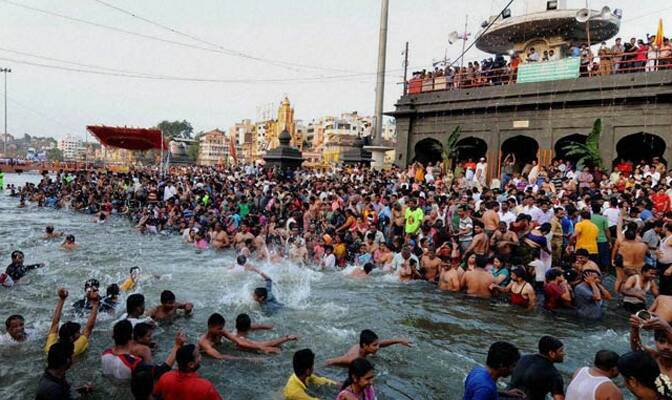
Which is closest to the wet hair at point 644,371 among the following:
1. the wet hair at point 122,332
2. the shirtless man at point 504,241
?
the wet hair at point 122,332

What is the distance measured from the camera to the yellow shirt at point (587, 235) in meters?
→ 9.70

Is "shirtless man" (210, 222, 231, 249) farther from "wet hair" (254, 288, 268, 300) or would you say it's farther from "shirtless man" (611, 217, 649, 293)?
"shirtless man" (611, 217, 649, 293)

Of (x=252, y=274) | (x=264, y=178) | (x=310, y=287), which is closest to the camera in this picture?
(x=310, y=287)

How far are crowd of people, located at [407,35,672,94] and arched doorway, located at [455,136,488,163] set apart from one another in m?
2.87

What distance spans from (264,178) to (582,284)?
15.8 meters

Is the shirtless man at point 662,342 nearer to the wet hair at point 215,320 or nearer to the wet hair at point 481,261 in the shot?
the wet hair at point 215,320

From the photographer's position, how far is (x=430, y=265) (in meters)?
10.6

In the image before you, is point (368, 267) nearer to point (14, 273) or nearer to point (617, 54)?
point (14, 273)

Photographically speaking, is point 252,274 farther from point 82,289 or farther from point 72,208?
point 72,208

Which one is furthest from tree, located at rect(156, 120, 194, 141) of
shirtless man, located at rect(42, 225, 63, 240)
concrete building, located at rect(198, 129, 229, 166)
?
shirtless man, located at rect(42, 225, 63, 240)

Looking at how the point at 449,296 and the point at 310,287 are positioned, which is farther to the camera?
the point at 310,287

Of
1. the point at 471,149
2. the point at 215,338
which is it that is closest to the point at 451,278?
the point at 215,338

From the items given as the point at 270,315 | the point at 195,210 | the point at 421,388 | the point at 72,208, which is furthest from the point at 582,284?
the point at 72,208

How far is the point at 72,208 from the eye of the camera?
2514cm
